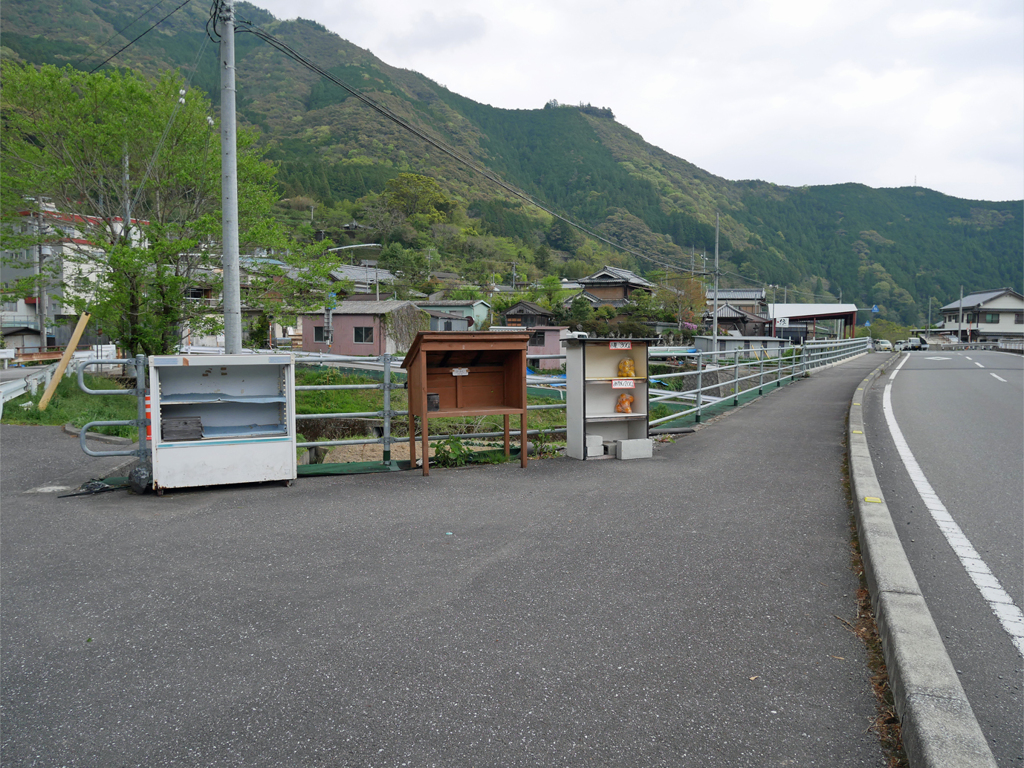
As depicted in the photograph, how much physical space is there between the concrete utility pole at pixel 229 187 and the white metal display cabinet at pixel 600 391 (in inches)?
160

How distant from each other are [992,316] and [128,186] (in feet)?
335

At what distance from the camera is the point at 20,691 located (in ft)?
9.27

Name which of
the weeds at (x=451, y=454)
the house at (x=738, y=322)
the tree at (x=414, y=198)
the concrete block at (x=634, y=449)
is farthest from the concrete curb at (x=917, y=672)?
the tree at (x=414, y=198)

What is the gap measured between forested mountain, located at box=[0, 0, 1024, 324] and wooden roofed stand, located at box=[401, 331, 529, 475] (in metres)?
76.4

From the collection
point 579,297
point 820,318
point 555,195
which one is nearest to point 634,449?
point 579,297

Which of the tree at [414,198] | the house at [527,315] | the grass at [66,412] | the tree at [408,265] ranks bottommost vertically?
the grass at [66,412]

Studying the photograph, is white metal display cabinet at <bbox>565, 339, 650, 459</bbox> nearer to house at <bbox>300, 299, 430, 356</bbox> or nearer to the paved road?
the paved road

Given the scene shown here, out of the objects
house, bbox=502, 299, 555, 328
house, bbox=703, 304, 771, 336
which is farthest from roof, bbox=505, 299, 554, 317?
house, bbox=703, 304, 771, 336

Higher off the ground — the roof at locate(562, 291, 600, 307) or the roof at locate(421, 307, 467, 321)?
the roof at locate(562, 291, 600, 307)

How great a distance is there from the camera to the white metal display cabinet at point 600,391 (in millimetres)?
7855

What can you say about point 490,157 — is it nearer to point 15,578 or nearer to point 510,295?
point 510,295

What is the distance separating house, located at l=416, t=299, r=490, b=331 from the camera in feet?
172

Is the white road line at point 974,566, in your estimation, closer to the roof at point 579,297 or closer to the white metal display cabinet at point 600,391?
the white metal display cabinet at point 600,391

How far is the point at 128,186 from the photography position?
1633 centimetres
